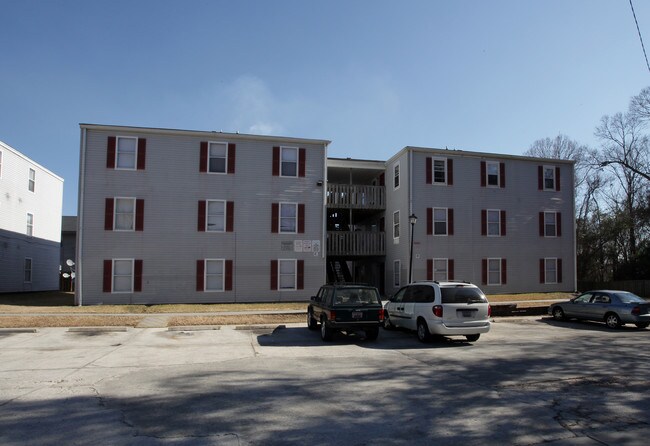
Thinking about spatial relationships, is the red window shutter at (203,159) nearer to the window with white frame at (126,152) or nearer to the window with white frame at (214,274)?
the window with white frame at (126,152)

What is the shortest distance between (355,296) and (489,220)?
63.7 ft

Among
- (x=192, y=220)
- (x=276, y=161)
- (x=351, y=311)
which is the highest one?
(x=276, y=161)

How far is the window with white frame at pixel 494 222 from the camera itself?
30.3 metres

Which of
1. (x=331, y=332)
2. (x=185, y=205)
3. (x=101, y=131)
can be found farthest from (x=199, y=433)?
(x=101, y=131)

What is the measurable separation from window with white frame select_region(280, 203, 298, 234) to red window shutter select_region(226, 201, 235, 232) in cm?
258

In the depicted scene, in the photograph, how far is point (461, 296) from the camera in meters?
13.0

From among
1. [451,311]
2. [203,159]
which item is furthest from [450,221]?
[451,311]

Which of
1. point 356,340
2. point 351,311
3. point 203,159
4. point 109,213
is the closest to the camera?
point 351,311

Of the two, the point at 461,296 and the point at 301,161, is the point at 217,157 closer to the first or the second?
the point at 301,161

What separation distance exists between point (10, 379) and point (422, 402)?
273 inches

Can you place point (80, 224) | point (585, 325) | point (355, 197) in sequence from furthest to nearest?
point (355, 197), point (80, 224), point (585, 325)

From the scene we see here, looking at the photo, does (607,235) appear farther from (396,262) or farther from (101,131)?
(101,131)

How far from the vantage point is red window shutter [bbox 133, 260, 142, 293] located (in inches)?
978

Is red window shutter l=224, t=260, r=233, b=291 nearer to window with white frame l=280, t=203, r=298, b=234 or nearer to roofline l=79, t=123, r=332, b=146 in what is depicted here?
window with white frame l=280, t=203, r=298, b=234
